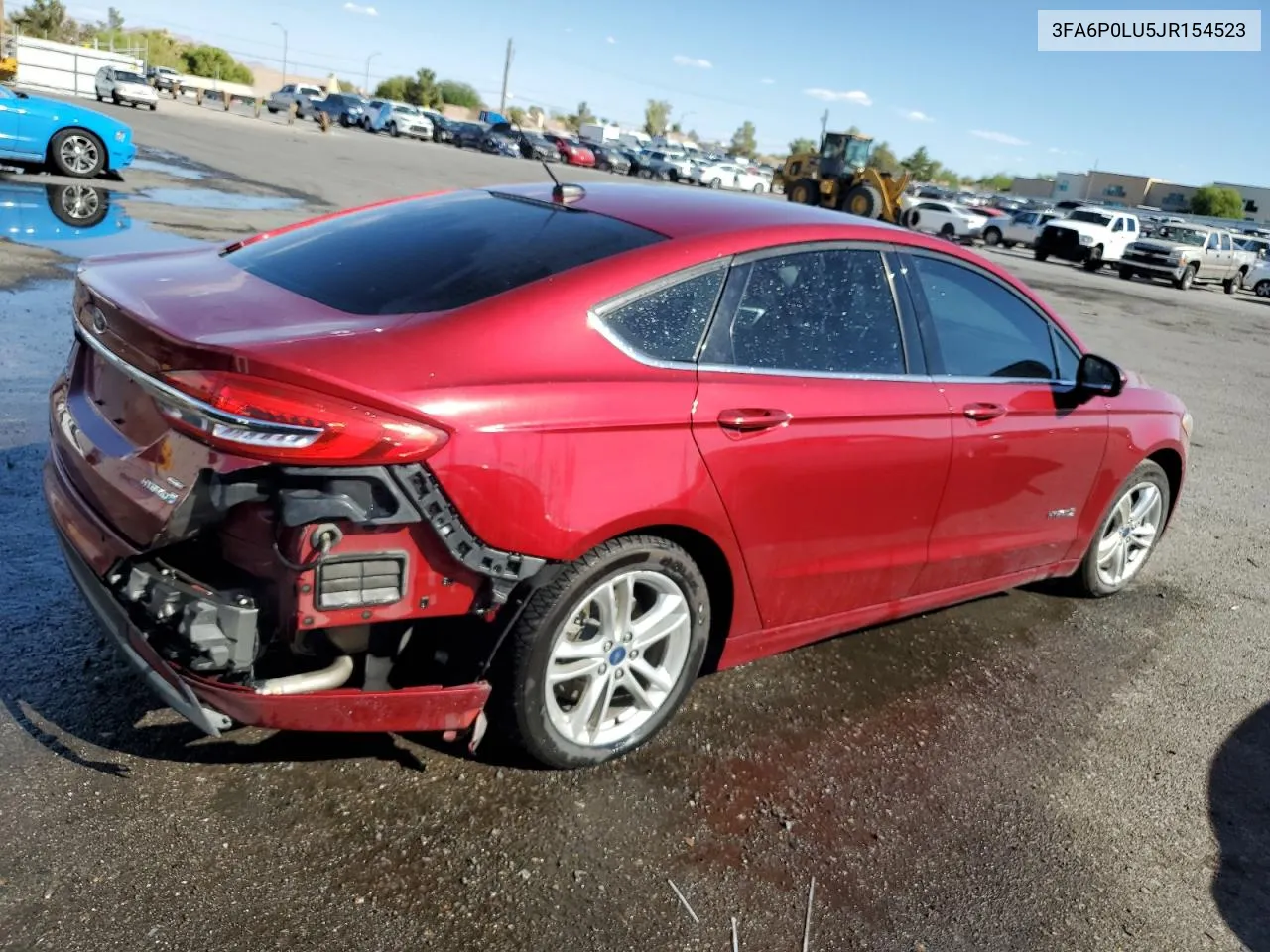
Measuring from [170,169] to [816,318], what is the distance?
61.6 ft

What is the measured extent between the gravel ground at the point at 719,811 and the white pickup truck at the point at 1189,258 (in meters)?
29.5

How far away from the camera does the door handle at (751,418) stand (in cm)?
310

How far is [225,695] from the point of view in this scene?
2570mm

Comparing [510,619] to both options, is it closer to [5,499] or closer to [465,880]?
[465,880]

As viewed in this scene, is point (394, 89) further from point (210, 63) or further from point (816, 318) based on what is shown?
point (816, 318)

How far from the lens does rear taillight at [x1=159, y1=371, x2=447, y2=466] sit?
2.42 meters

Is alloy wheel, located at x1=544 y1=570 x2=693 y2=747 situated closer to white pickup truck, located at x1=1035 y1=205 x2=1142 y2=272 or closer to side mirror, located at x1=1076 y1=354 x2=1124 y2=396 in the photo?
side mirror, located at x1=1076 y1=354 x2=1124 y2=396

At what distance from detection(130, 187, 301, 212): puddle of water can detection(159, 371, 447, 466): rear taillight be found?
12.9 meters

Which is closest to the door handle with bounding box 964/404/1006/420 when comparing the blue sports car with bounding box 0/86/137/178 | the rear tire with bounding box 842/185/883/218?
the blue sports car with bounding box 0/86/137/178

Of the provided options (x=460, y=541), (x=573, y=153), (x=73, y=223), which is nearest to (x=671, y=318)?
(x=460, y=541)

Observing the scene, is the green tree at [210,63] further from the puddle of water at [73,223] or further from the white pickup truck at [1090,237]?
the puddle of water at [73,223]

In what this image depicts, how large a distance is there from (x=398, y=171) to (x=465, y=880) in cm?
2561

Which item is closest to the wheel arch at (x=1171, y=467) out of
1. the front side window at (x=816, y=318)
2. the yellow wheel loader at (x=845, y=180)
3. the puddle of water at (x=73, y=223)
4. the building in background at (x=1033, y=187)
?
the front side window at (x=816, y=318)

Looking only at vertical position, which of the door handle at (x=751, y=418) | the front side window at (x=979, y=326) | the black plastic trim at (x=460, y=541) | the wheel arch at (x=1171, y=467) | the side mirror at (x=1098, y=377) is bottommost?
the wheel arch at (x=1171, y=467)
